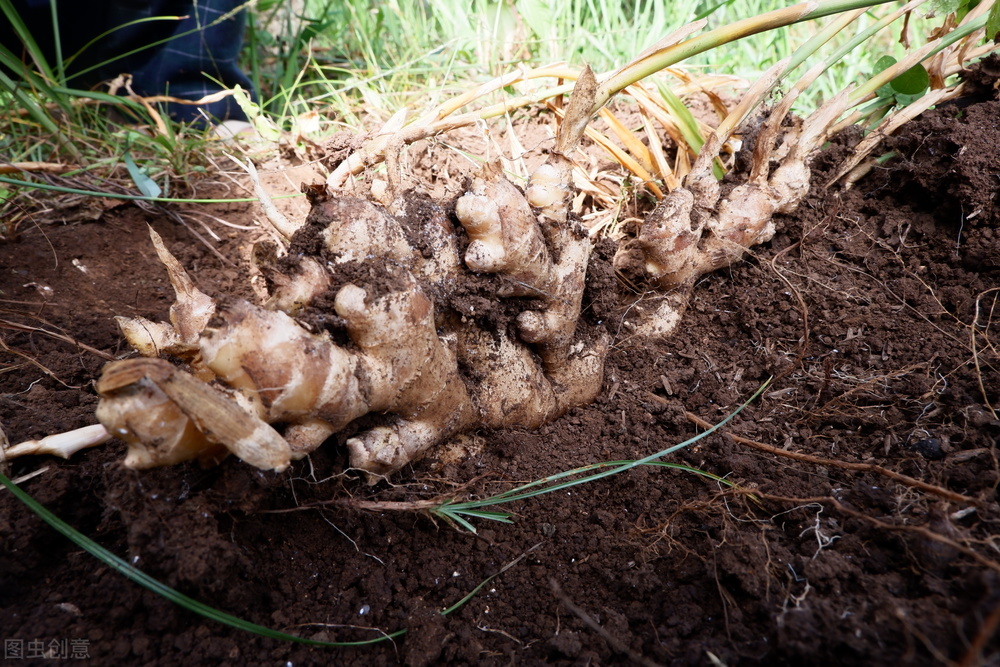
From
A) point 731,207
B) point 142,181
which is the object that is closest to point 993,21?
point 731,207

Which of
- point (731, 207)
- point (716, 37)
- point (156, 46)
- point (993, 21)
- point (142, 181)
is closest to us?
point (716, 37)

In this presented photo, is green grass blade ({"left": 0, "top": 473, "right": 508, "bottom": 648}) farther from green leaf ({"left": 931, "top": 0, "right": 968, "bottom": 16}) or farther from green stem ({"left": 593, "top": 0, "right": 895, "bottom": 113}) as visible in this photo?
green leaf ({"left": 931, "top": 0, "right": 968, "bottom": 16})

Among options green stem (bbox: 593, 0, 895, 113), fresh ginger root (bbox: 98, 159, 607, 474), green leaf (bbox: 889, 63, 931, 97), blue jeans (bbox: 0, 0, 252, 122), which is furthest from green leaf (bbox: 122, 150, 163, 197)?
green leaf (bbox: 889, 63, 931, 97)

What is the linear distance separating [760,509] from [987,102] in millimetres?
1321

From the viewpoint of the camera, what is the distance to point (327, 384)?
985 mm

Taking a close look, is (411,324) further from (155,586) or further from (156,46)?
(156,46)

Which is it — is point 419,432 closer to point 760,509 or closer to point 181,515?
point 181,515

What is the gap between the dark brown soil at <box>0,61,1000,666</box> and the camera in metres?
0.88

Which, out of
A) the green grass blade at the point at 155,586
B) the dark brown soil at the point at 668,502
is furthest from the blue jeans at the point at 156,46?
the green grass blade at the point at 155,586

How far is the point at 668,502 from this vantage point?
1135 millimetres

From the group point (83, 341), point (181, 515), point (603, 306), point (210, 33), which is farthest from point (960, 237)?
point (210, 33)

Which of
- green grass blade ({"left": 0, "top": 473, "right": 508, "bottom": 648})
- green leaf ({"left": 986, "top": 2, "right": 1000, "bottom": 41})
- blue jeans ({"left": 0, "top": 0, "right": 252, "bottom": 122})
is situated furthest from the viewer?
blue jeans ({"left": 0, "top": 0, "right": 252, "bottom": 122})

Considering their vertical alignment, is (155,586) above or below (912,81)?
below

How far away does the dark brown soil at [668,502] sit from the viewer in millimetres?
883
